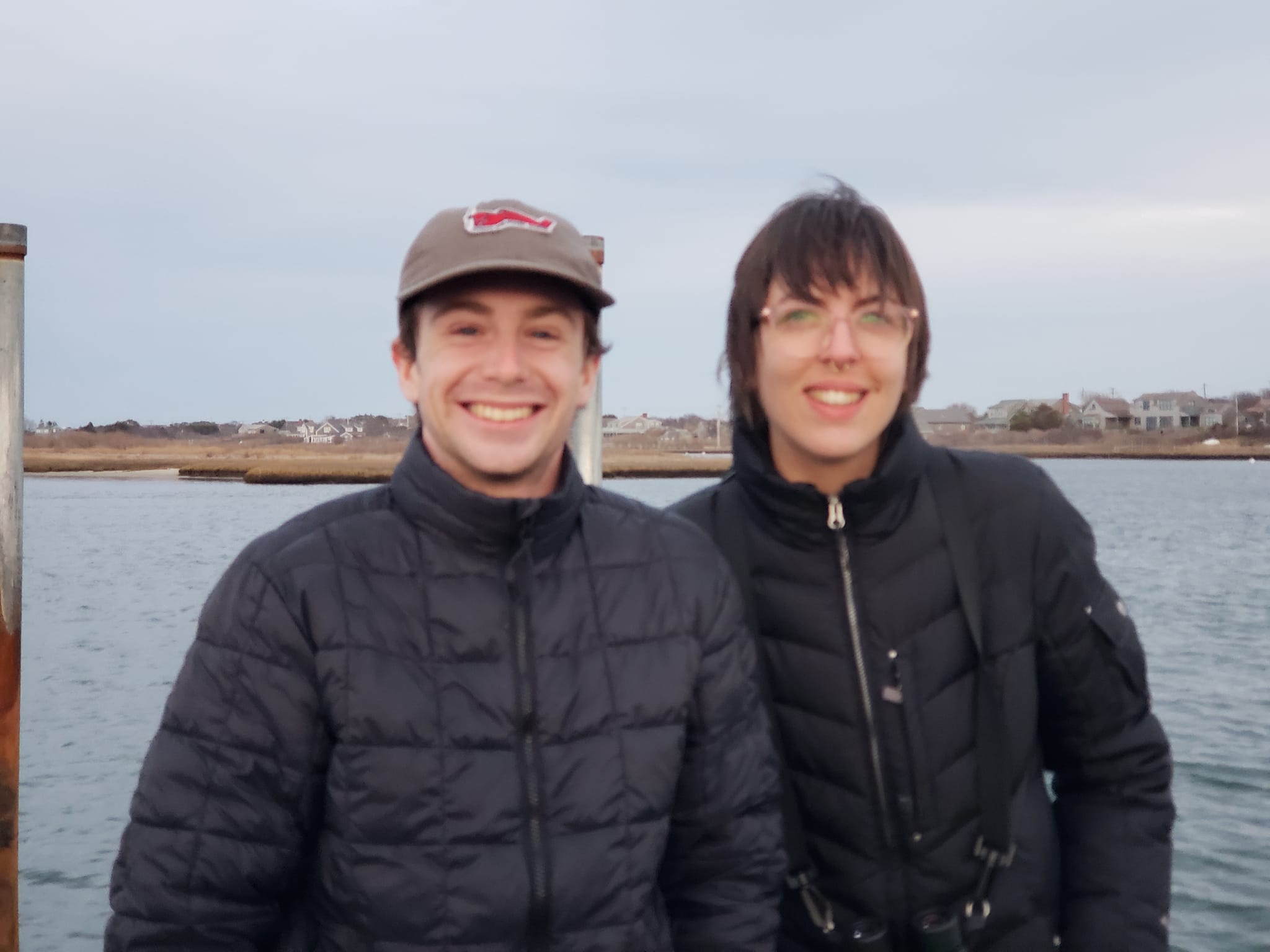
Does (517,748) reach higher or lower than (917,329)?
lower

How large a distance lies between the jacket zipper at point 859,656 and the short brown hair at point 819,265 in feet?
1.02

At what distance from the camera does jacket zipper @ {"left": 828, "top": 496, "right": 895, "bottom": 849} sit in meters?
2.61

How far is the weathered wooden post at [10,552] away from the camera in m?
5.09

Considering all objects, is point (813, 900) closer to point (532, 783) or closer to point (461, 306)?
point (532, 783)

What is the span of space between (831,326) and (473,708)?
1123 mm

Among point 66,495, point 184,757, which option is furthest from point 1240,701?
point 66,495

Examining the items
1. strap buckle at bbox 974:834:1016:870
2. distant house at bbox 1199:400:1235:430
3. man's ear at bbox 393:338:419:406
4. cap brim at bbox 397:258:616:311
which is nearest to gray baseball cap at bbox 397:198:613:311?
cap brim at bbox 397:258:616:311

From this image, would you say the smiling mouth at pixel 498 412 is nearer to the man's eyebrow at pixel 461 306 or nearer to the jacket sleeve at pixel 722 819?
the man's eyebrow at pixel 461 306

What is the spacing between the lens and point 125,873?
2.20 meters

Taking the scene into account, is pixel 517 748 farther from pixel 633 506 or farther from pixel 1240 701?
pixel 1240 701

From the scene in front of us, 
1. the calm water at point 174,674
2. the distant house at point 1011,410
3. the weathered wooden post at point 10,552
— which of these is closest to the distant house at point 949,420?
the distant house at point 1011,410

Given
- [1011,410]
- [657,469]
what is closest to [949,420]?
[1011,410]

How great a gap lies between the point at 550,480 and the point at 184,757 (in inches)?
35.5

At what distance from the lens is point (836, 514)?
263cm
